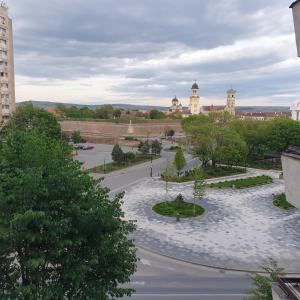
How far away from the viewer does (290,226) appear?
24625mm

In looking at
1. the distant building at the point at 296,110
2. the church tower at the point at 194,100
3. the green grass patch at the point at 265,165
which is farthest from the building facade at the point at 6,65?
the church tower at the point at 194,100

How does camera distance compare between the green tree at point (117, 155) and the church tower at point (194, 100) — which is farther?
the church tower at point (194, 100)

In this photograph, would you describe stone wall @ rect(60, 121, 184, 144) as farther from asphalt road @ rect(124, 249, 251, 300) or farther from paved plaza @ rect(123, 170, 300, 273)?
asphalt road @ rect(124, 249, 251, 300)

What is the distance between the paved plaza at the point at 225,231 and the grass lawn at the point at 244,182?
8.30 ft

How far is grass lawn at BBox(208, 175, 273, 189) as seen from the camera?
119 feet

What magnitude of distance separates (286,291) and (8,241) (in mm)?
6605

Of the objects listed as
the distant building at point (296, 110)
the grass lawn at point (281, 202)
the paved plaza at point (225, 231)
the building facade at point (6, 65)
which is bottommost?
the paved plaza at point (225, 231)

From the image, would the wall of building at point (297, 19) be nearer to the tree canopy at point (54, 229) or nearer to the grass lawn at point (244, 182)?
the tree canopy at point (54, 229)

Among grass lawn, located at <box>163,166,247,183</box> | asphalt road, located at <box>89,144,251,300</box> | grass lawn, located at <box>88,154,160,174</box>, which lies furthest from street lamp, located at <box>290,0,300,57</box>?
grass lawn, located at <box>88,154,160,174</box>

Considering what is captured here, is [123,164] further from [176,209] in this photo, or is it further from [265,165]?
[176,209]

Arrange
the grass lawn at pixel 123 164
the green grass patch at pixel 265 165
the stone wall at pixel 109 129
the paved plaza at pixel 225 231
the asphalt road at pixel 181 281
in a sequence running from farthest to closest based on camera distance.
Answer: the stone wall at pixel 109 129, the green grass patch at pixel 265 165, the grass lawn at pixel 123 164, the paved plaza at pixel 225 231, the asphalt road at pixel 181 281

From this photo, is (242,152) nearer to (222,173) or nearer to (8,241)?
(222,173)

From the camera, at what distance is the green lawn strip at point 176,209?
26.8 metres

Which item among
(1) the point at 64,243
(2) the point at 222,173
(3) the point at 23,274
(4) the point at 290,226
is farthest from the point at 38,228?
(2) the point at 222,173
